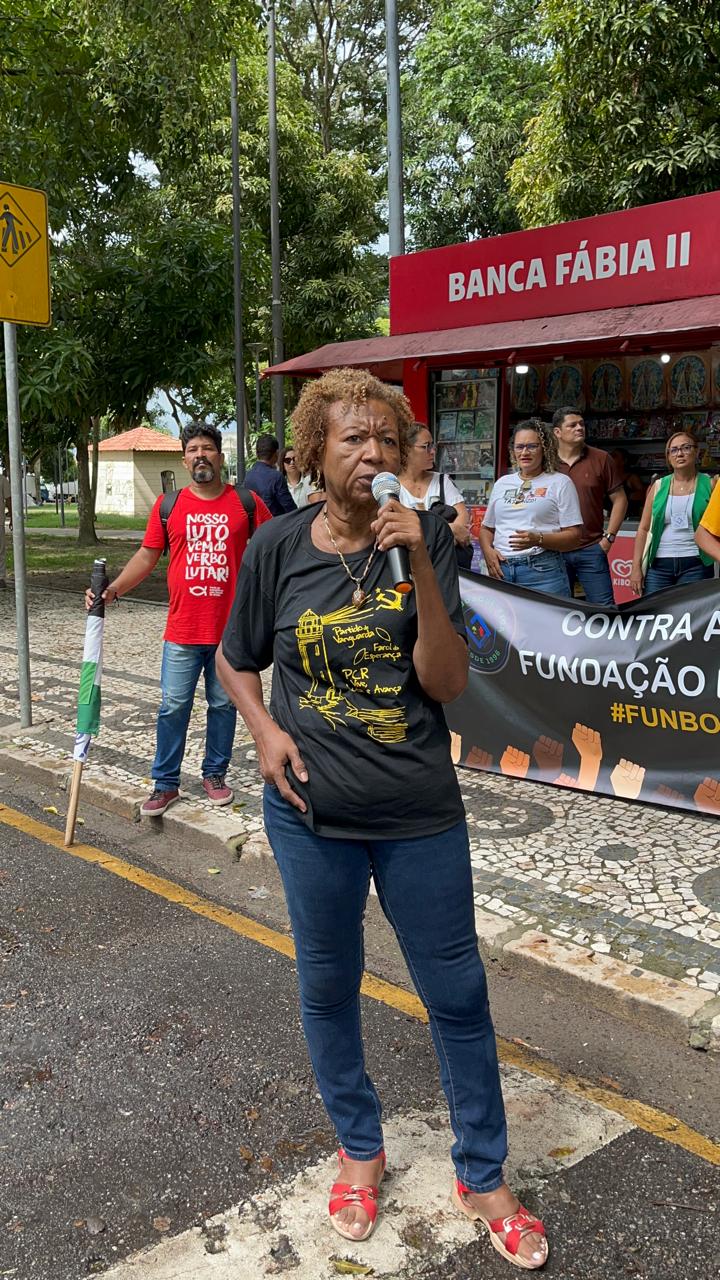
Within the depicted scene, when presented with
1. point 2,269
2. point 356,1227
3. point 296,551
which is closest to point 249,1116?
point 356,1227

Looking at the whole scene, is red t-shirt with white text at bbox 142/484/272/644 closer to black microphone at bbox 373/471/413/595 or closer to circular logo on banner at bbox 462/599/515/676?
circular logo on banner at bbox 462/599/515/676

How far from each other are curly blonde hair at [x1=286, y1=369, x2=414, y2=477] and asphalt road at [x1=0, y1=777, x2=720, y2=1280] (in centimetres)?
174

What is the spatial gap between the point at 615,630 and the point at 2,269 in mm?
A: 4296

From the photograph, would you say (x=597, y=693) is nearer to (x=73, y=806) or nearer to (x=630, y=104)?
(x=73, y=806)

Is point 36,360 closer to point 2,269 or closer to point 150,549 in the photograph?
point 2,269

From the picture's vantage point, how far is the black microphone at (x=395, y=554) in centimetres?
211

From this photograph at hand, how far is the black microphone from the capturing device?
6.92 ft

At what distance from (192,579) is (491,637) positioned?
1.71m

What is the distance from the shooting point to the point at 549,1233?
252 centimetres

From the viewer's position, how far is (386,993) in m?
3.71

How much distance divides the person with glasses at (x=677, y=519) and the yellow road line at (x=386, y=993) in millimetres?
3772

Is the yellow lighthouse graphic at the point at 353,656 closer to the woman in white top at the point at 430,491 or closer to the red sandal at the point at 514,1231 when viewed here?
the red sandal at the point at 514,1231

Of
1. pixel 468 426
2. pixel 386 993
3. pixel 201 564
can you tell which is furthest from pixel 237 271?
pixel 386 993

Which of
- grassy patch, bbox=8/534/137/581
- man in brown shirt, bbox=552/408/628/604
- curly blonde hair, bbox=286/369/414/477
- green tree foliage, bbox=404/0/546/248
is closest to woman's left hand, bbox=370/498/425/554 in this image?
curly blonde hair, bbox=286/369/414/477
